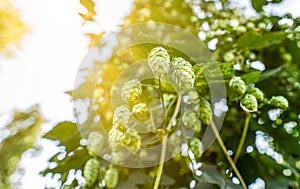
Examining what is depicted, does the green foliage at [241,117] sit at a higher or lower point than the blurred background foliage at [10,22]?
lower

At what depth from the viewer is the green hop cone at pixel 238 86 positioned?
75 cm

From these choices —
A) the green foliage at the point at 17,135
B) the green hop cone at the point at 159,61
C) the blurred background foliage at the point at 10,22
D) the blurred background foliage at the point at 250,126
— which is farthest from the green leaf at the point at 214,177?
the blurred background foliage at the point at 10,22

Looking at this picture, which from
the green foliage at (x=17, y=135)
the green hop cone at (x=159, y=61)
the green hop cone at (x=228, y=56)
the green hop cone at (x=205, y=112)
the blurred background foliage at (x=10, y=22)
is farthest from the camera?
the blurred background foliage at (x=10, y=22)

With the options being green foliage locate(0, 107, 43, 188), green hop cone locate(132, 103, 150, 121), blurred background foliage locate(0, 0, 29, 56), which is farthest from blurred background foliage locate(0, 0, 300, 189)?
blurred background foliage locate(0, 0, 29, 56)

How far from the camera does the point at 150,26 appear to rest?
1.19 m

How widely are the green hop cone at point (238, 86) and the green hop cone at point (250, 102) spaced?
2cm

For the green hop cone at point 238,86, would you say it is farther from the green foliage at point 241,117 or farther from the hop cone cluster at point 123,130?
the hop cone cluster at point 123,130

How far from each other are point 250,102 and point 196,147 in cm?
18

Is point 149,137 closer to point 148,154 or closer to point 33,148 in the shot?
point 148,154

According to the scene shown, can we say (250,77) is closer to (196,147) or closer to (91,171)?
(196,147)

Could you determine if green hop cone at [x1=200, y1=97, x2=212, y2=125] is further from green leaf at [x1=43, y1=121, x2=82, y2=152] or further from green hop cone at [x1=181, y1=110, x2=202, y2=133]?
green leaf at [x1=43, y1=121, x2=82, y2=152]

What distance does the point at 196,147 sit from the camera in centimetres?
87

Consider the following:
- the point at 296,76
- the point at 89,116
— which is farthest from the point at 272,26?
the point at 89,116

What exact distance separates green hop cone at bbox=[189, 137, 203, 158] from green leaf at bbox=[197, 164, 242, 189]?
0.04 meters
